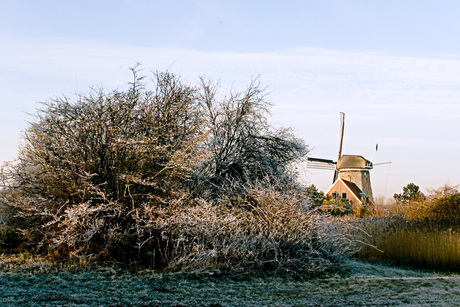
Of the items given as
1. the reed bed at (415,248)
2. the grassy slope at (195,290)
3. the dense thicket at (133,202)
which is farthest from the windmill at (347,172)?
the grassy slope at (195,290)

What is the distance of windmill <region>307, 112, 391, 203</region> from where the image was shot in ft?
108

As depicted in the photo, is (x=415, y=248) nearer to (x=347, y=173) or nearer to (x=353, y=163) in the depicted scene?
(x=347, y=173)

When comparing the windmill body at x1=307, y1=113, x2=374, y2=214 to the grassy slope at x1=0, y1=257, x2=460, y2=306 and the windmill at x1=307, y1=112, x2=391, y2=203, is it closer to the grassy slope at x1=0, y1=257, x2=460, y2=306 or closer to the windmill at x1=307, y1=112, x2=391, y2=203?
the windmill at x1=307, y1=112, x2=391, y2=203

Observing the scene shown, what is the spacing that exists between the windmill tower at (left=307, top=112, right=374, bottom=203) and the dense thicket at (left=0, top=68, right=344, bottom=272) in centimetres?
2208

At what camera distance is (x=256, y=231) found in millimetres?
9633

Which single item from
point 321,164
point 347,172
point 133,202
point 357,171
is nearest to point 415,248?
point 133,202

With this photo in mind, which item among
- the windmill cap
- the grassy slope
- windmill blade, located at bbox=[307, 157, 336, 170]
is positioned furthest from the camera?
the windmill cap

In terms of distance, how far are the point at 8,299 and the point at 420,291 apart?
612 centimetres

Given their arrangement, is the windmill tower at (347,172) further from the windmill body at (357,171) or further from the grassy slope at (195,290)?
the grassy slope at (195,290)

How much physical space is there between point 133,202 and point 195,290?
2770 mm

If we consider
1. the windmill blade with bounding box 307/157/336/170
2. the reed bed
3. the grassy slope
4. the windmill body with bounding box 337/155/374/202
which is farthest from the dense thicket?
the windmill body with bounding box 337/155/374/202

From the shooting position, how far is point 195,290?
713 cm

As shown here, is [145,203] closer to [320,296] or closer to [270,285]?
[270,285]

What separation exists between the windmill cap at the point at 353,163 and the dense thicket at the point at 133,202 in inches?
938
